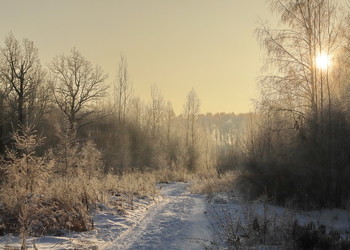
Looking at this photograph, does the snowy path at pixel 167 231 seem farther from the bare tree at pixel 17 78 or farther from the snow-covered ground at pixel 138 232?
the bare tree at pixel 17 78

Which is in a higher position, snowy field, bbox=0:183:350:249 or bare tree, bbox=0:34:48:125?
bare tree, bbox=0:34:48:125

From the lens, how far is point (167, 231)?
394 inches

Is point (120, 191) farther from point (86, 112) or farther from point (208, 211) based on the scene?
point (86, 112)

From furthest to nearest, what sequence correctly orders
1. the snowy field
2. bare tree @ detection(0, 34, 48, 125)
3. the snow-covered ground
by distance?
bare tree @ detection(0, 34, 48, 125), the snowy field, the snow-covered ground

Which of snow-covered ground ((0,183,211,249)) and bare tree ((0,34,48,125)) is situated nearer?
snow-covered ground ((0,183,211,249))

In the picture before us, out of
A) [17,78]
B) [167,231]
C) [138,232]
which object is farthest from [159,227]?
[17,78]

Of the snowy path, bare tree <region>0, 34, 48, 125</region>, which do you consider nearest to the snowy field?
the snowy path

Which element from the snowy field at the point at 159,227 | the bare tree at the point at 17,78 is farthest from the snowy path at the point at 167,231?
the bare tree at the point at 17,78

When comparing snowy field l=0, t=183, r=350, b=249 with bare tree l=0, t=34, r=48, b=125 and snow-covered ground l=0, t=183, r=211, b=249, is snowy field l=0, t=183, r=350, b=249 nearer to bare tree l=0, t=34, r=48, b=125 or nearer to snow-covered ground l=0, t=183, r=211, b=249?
snow-covered ground l=0, t=183, r=211, b=249

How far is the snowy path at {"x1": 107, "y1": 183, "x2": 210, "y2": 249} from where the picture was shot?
8.54 m

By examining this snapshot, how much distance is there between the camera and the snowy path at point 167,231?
8.54 meters

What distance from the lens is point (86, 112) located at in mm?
46062

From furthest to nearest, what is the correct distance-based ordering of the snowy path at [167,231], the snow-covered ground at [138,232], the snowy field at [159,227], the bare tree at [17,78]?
the bare tree at [17,78] < the snowy path at [167,231] < the snowy field at [159,227] < the snow-covered ground at [138,232]

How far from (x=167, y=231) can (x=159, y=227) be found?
1.62ft
